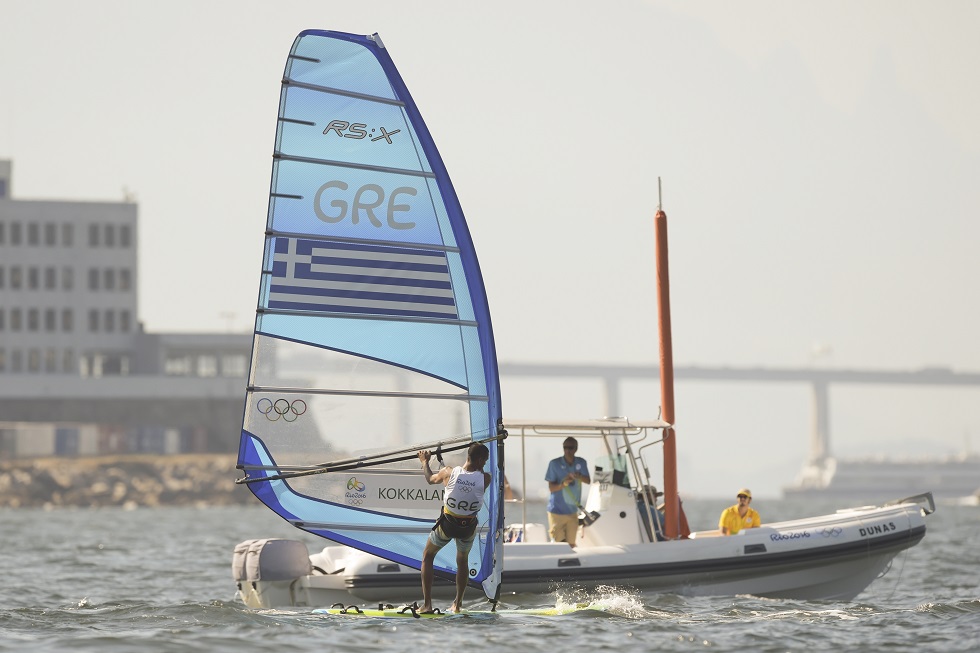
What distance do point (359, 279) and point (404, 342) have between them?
0.74 meters

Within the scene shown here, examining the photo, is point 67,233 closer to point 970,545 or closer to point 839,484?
point 970,545

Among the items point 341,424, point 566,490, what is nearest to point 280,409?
point 341,424

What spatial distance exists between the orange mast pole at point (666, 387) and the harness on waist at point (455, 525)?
434 cm

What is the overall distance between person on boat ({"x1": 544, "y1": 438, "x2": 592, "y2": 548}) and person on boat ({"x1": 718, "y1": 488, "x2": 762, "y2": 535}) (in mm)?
1718

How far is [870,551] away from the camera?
17.9 meters

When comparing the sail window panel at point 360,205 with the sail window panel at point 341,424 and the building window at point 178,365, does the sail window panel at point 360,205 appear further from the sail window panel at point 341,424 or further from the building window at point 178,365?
the building window at point 178,365

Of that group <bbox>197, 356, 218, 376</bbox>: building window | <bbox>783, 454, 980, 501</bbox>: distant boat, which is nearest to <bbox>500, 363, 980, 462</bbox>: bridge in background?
<bbox>783, 454, 980, 501</bbox>: distant boat

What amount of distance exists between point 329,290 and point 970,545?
20.8 meters

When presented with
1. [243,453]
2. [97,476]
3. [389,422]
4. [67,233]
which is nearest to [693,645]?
[389,422]

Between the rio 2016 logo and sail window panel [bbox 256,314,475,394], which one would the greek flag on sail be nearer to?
sail window panel [bbox 256,314,475,394]

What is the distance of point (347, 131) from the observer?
14.4m

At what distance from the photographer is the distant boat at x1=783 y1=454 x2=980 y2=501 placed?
162500 millimetres

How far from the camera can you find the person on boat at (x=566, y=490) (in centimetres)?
1725

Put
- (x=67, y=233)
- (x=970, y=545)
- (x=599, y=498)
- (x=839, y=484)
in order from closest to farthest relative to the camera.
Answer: (x=599, y=498), (x=970, y=545), (x=67, y=233), (x=839, y=484)
